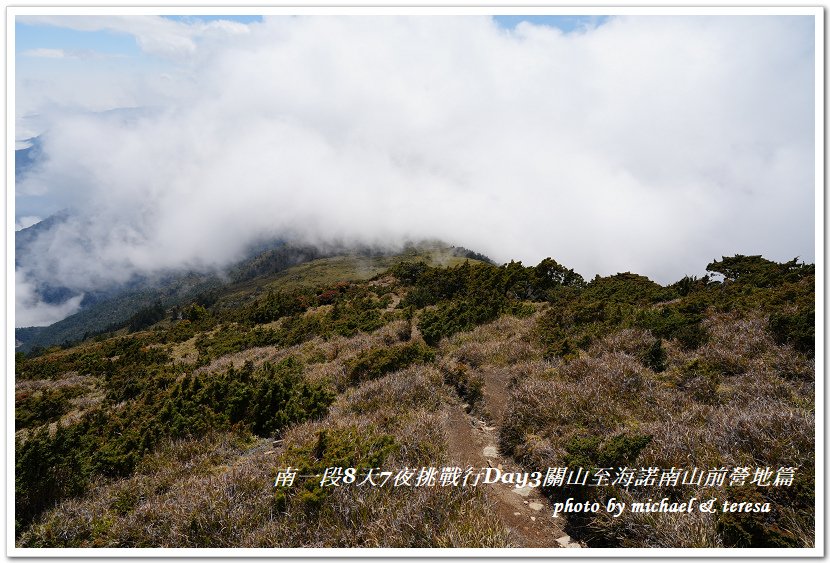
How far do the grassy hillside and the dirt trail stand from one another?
0.11 feet

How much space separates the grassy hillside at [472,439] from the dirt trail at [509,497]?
0.11 ft

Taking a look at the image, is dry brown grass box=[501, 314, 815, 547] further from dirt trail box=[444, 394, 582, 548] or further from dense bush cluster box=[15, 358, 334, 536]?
dense bush cluster box=[15, 358, 334, 536]

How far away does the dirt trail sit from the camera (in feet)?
14.8

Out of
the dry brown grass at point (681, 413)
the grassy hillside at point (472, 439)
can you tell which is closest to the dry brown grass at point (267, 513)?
the grassy hillside at point (472, 439)

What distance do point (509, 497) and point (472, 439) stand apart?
180 centimetres

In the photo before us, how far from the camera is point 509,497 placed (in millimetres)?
5102

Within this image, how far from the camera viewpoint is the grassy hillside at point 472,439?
13.4 ft

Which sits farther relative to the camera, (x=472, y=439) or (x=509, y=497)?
(x=472, y=439)

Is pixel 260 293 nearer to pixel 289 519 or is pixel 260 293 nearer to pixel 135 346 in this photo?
pixel 135 346

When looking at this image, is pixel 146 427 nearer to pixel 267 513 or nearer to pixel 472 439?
pixel 267 513

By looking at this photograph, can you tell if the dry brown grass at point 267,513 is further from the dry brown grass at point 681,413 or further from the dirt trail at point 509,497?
the dry brown grass at point 681,413

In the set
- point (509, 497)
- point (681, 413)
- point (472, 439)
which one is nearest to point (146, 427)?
point (472, 439)

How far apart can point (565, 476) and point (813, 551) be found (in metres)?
2.32
